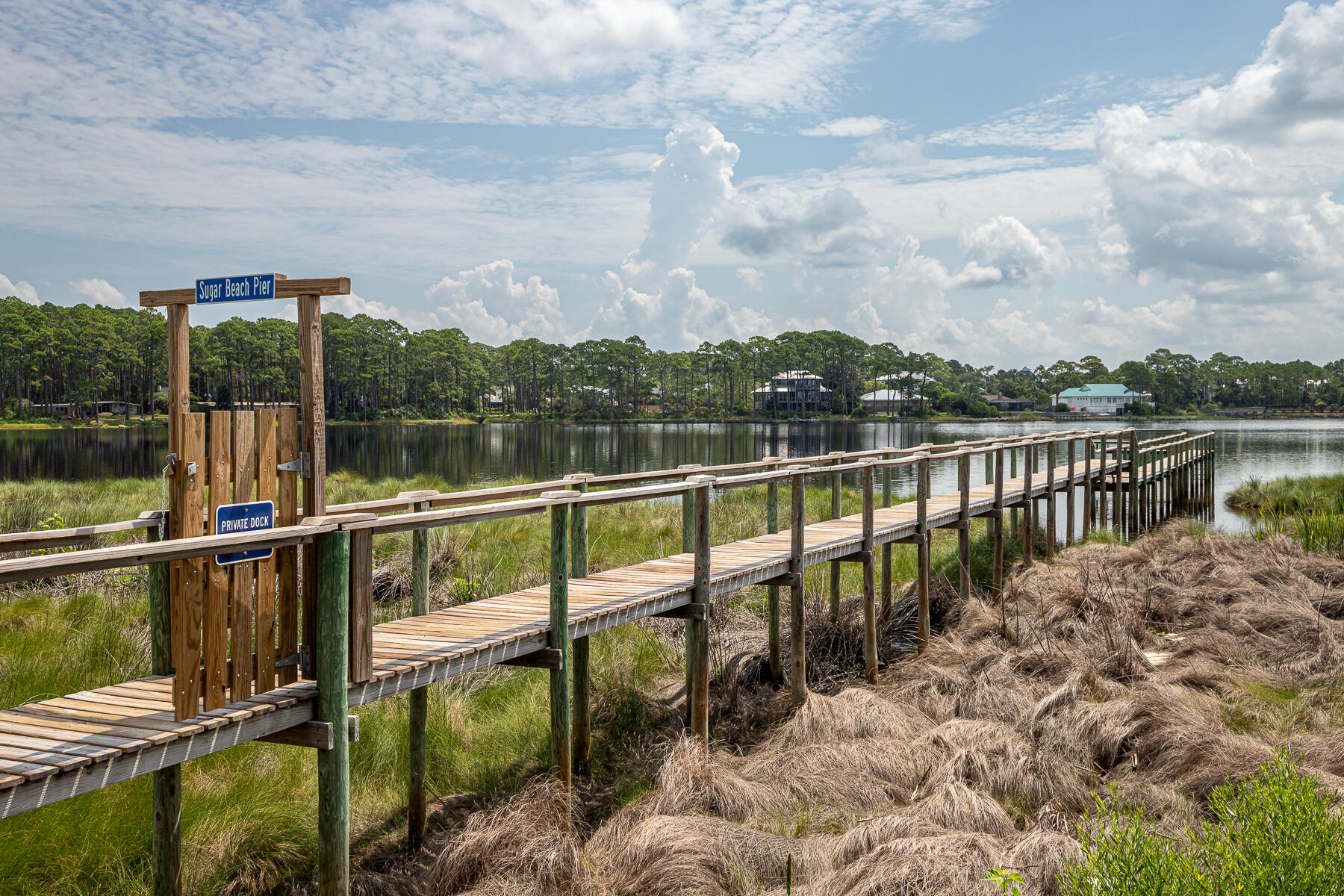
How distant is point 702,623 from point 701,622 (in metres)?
0.01

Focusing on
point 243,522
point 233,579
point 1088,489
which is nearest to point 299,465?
point 243,522

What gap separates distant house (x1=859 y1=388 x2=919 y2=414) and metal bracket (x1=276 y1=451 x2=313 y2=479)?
123982 mm

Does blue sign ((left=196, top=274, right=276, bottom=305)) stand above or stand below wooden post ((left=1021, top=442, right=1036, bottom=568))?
above

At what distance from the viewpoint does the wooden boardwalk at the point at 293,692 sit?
12.2 feet

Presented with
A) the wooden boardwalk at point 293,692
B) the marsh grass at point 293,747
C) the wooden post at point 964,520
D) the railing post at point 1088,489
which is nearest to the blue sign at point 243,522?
the wooden boardwalk at point 293,692

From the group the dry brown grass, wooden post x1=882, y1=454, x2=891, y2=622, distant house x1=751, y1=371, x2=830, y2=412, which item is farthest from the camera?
distant house x1=751, y1=371, x2=830, y2=412

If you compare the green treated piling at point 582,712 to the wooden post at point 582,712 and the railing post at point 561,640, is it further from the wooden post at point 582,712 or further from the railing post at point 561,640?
the railing post at point 561,640

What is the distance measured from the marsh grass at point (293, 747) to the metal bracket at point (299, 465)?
230 cm

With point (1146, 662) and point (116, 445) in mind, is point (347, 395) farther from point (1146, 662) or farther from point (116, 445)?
point (1146, 662)

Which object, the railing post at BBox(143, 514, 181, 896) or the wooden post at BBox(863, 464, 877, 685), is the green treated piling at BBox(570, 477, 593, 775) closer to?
the railing post at BBox(143, 514, 181, 896)

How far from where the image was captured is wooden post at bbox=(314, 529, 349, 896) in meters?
4.59

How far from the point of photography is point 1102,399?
135500 millimetres

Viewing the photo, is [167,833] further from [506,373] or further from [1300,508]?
[506,373]

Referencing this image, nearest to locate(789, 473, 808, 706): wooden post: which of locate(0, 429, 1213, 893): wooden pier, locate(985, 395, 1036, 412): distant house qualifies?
locate(0, 429, 1213, 893): wooden pier
